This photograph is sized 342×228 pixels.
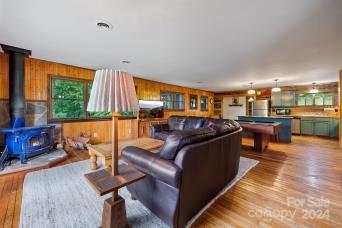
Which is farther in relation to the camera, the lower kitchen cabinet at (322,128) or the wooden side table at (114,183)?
the lower kitchen cabinet at (322,128)

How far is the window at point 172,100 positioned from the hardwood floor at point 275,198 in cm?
446

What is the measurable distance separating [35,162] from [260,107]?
8842 mm

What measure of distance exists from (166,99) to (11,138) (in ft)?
16.9

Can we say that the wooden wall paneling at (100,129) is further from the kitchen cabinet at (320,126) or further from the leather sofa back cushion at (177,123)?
the kitchen cabinet at (320,126)

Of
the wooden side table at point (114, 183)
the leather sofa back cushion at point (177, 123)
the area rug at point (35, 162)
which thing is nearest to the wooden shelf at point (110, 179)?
the wooden side table at point (114, 183)

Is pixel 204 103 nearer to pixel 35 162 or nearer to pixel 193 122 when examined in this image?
pixel 193 122

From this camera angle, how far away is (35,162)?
2.90 meters

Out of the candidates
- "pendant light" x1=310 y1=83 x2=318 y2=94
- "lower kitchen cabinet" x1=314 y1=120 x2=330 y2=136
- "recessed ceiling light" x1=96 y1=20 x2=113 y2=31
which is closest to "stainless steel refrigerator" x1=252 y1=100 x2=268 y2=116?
"pendant light" x1=310 y1=83 x2=318 y2=94

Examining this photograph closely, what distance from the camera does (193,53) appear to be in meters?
3.24

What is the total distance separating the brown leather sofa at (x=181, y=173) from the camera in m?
1.32

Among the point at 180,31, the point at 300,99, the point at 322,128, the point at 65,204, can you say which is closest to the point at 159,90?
the point at 180,31

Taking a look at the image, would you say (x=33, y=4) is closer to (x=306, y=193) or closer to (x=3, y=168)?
(x=3, y=168)

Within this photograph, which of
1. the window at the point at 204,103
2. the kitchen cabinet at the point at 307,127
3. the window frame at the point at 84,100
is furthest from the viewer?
the window at the point at 204,103

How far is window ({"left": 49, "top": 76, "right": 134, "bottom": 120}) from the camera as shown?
397cm
